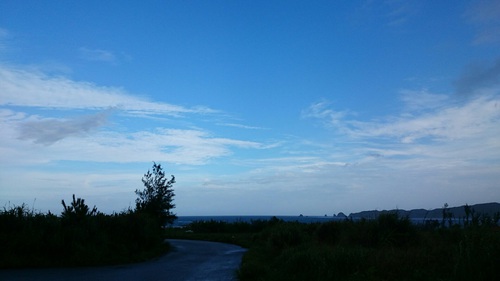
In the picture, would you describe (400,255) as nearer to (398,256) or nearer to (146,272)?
(398,256)

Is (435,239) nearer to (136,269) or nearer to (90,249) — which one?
(136,269)

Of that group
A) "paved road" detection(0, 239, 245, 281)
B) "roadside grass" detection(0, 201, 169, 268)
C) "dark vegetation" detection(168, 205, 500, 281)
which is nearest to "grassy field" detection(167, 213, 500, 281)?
"dark vegetation" detection(168, 205, 500, 281)

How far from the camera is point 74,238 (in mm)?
22188

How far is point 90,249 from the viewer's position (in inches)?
867

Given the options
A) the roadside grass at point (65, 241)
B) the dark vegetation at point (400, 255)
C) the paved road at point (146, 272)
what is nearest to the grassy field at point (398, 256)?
the dark vegetation at point (400, 255)

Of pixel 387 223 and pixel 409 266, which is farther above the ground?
pixel 387 223

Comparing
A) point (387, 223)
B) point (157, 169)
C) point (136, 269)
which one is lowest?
point (136, 269)

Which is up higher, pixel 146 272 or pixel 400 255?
pixel 400 255

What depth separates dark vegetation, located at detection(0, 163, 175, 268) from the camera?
814 inches

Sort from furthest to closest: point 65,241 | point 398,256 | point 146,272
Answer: point 65,241 → point 146,272 → point 398,256

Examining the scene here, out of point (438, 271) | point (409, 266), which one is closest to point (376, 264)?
point (409, 266)

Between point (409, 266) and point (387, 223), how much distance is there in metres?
5.92

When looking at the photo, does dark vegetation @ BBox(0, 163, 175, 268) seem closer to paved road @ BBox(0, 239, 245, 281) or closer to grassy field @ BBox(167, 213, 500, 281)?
paved road @ BBox(0, 239, 245, 281)

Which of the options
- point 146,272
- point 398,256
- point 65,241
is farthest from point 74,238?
point 398,256
